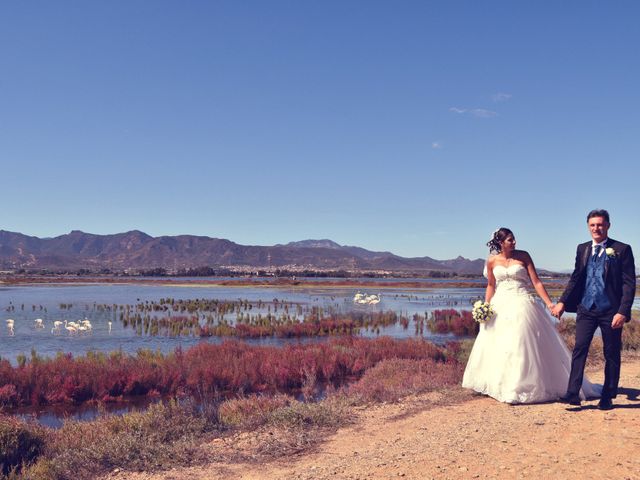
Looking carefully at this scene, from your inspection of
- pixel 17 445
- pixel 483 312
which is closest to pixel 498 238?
pixel 483 312

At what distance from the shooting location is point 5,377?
13.4 m

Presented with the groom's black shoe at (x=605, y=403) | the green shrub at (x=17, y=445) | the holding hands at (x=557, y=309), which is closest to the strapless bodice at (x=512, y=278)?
the holding hands at (x=557, y=309)

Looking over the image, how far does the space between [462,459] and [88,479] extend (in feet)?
14.7

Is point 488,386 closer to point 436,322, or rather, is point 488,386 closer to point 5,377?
point 5,377

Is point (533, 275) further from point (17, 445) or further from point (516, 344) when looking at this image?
point (17, 445)

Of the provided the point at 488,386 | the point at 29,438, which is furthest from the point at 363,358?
the point at 29,438

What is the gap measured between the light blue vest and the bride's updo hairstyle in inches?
60.3

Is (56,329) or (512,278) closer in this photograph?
(512,278)

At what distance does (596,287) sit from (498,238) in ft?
6.18

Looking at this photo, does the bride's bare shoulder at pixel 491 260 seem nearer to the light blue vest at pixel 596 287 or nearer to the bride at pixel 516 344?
the bride at pixel 516 344

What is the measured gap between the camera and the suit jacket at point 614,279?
744 cm

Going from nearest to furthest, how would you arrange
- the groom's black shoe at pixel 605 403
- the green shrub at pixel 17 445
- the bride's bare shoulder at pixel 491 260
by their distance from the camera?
the green shrub at pixel 17 445, the groom's black shoe at pixel 605 403, the bride's bare shoulder at pixel 491 260

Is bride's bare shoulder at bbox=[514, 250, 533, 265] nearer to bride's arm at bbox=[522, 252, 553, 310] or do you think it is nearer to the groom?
bride's arm at bbox=[522, 252, 553, 310]

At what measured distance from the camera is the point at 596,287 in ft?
25.6
